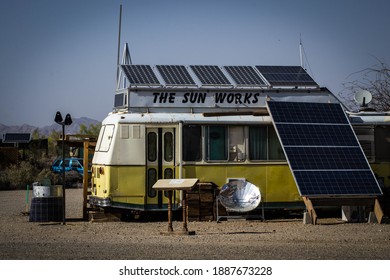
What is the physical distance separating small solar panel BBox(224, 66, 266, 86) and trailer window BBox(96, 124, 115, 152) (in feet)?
10.5

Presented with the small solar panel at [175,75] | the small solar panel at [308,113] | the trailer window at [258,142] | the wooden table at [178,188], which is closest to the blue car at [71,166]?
the small solar panel at [175,75]

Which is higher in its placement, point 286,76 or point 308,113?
point 286,76

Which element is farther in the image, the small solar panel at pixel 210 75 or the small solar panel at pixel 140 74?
the small solar panel at pixel 210 75

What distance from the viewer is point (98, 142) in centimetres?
2052

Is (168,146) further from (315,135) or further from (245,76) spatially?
(315,135)

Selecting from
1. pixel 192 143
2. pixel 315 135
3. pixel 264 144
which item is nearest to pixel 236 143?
pixel 264 144

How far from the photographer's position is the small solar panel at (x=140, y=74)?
66.4 feet

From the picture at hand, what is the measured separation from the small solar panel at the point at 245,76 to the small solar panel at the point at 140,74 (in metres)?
1.92

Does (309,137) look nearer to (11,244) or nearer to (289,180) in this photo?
(289,180)

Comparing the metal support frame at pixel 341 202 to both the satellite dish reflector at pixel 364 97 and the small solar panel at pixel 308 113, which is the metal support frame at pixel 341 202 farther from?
the satellite dish reflector at pixel 364 97

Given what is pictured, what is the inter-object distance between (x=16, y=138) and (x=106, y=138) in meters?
28.7

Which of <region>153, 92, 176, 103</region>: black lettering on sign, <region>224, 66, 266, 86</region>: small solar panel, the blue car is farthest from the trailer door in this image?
the blue car

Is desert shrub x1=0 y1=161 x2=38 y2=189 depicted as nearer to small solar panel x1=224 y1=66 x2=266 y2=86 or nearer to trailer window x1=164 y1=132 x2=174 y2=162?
small solar panel x1=224 y1=66 x2=266 y2=86

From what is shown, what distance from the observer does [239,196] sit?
19.2 meters
